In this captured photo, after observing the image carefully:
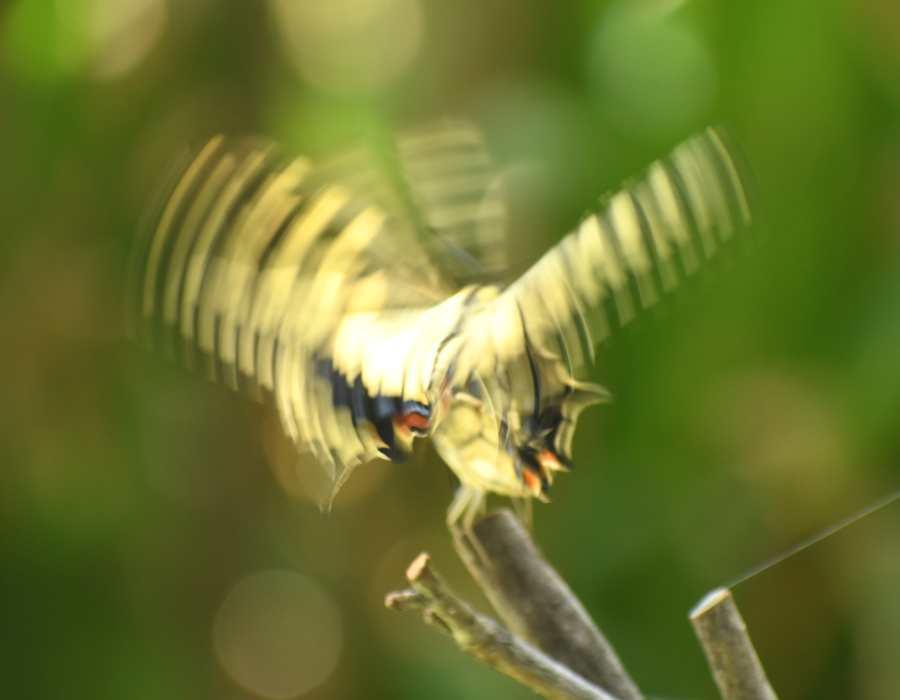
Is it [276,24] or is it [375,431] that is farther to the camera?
[276,24]

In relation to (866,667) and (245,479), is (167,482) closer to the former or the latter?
(245,479)

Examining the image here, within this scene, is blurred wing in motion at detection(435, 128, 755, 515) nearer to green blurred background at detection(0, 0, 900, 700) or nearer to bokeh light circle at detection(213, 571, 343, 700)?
green blurred background at detection(0, 0, 900, 700)

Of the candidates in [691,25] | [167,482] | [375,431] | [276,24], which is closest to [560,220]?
[691,25]

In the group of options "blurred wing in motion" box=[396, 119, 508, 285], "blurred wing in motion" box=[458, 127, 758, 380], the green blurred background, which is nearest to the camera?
"blurred wing in motion" box=[458, 127, 758, 380]

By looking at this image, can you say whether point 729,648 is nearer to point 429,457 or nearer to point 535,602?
point 535,602

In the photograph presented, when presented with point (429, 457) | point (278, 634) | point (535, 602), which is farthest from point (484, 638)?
point (278, 634)

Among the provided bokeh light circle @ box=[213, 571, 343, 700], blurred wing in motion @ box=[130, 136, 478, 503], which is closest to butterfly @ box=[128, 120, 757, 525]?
blurred wing in motion @ box=[130, 136, 478, 503]

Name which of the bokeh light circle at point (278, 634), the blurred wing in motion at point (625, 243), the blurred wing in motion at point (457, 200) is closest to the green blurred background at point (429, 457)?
the bokeh light circle at point (278, 634)

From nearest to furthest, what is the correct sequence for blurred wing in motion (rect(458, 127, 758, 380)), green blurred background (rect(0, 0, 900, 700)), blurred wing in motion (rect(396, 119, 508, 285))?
blurred wing in motion (rect(458, 127, 758, 380)), blurred wing in motion (rect(396, 119, 508, 285)), green blurred background (rect(0, 0, 900, 700))
